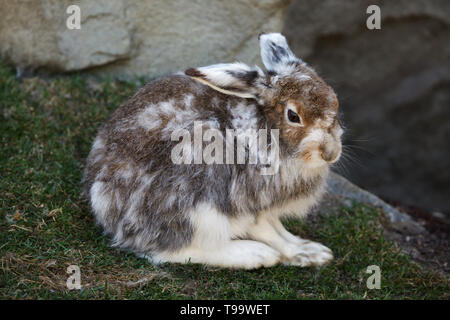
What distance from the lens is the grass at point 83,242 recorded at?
375cm

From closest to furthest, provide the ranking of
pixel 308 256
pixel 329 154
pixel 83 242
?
pixel 329 154 → pixel 83 242 → pixel 308 256

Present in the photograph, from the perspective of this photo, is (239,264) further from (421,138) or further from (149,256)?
(421,138)

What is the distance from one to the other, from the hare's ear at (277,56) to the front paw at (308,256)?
138 centimetres

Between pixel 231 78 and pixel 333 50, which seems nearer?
pixel 231 78

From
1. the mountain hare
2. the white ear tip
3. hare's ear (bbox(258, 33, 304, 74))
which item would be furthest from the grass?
the white ear tip

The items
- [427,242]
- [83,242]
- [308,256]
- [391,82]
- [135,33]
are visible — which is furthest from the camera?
[391,82]

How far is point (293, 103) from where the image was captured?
153 inches

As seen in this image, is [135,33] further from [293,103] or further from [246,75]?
[293,103]

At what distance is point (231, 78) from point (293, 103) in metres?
0.46

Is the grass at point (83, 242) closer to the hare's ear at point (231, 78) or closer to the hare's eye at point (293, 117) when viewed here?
the hare's eye at point (293, 117)

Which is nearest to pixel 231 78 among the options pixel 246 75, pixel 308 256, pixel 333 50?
pixel 246 75

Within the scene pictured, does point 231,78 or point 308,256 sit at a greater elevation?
point 231,78

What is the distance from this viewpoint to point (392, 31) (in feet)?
24.8
